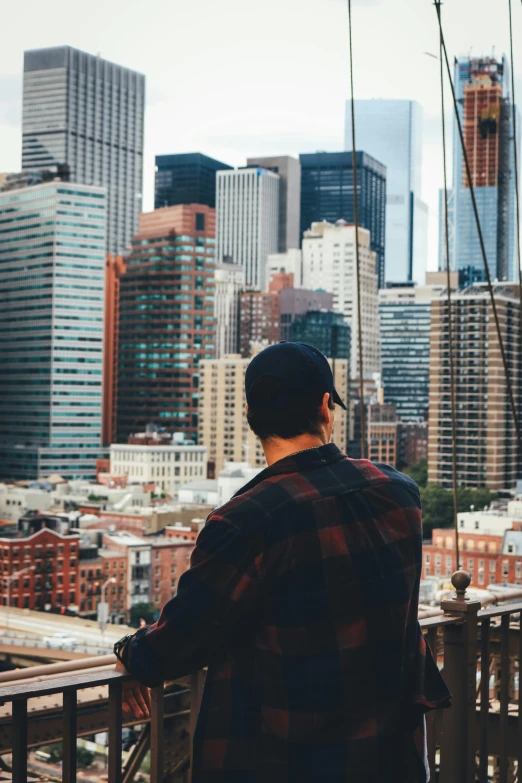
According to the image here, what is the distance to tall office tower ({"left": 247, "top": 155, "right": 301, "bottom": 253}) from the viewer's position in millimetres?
85500

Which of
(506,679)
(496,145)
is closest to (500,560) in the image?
(506,679)

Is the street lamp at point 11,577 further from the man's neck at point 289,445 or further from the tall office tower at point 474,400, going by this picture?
the man's neck at point 289,445

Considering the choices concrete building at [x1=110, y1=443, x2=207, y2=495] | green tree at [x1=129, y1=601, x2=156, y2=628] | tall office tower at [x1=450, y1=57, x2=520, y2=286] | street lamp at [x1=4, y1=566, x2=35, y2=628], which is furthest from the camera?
tall office tower at [x1=450, y1=57, x2=520, y2=286]

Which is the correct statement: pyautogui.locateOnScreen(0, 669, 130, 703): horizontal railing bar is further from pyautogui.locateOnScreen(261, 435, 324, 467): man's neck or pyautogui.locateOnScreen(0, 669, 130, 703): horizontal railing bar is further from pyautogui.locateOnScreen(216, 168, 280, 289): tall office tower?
pyautogui.locateOnScreen(216, 168, 280, 289): tall office tower

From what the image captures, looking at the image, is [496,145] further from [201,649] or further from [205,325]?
[201,649]

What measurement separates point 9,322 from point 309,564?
56.0 m

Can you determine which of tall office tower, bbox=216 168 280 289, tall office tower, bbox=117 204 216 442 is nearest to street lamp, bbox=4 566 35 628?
tall office tower, bbox=117 204 216 442

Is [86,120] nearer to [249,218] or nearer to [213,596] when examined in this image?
[249,218]

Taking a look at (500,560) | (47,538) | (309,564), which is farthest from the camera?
(47,538)

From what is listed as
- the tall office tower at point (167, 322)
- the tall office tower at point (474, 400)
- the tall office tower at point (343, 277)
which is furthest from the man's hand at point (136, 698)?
the tall office tower at point (343, 277)

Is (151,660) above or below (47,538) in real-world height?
above

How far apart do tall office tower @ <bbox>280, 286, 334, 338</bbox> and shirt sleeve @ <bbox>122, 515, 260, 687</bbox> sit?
57.2m

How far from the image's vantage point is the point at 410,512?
1.02 m

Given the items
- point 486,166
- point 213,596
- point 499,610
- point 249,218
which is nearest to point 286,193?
point 249,218
